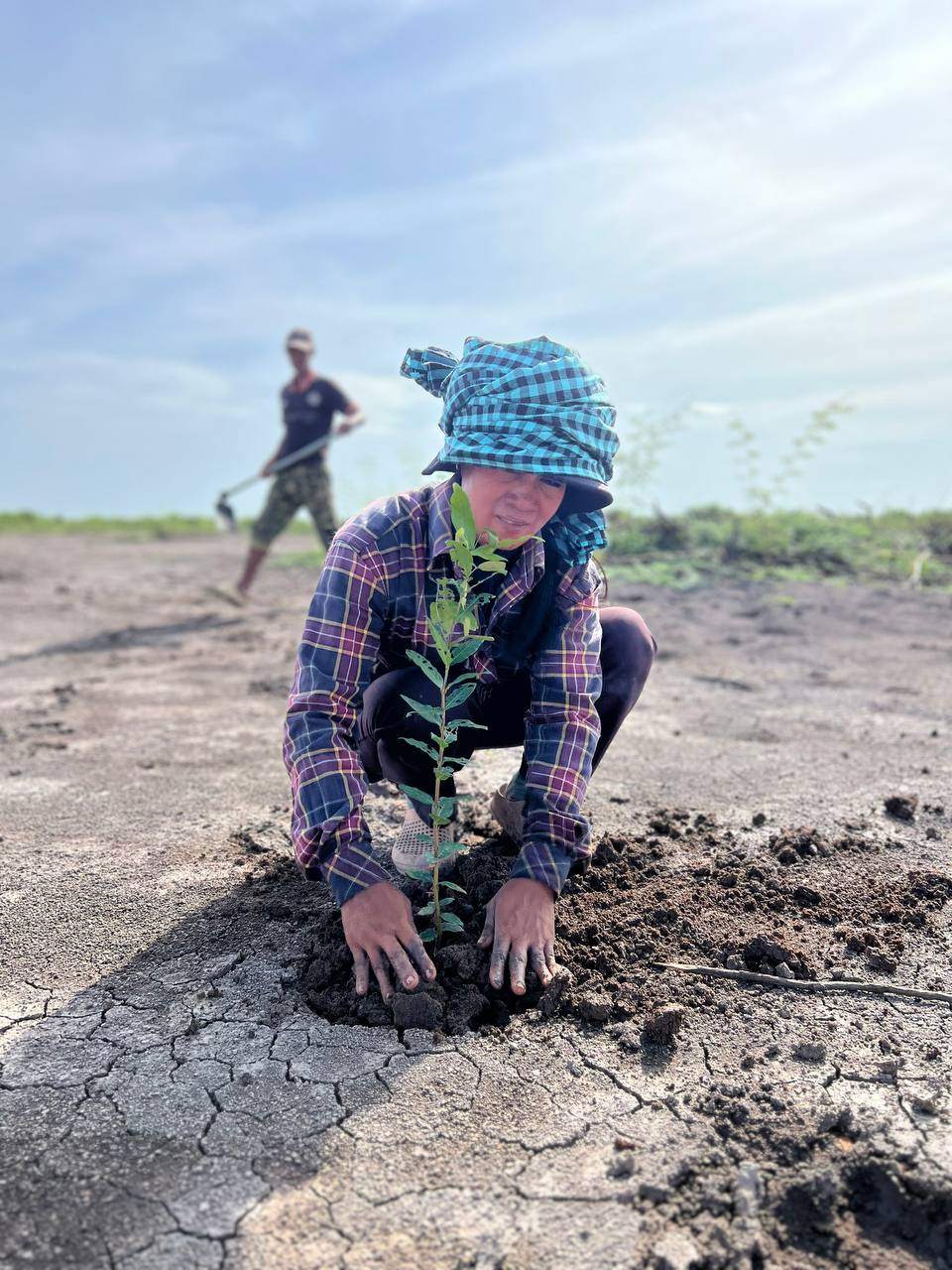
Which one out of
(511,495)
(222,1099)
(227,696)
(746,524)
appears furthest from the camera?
(746,524)

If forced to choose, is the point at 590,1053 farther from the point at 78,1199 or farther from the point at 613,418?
the point at 613,418

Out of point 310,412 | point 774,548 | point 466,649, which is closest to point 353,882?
point 466,649

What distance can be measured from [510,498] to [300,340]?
7025 millimetres

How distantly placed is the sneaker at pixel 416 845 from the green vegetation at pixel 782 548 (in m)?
6.80

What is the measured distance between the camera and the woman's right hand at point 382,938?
7.30ft

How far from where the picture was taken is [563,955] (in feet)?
8.06

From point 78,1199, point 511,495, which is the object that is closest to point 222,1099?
point 78,1199

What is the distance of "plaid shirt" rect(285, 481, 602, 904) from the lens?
2.32 m

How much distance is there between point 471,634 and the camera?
2.44 meters

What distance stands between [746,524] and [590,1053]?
32.1 ft

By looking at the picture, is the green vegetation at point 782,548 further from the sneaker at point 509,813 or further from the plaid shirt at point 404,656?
the plaid shirt at point 404,656

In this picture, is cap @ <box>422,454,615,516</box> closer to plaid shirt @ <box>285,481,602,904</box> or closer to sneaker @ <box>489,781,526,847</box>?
plaid shirt @ <box>285,481,602,904</box>

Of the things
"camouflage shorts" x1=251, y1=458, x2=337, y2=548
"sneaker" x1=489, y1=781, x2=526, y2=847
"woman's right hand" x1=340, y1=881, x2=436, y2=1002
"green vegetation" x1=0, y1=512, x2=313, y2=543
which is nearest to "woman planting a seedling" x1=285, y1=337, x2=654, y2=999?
"woman's right hand" x1=340, y1=881, x2=436, y2=1002

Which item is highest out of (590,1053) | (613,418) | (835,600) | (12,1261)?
(613,418)
